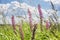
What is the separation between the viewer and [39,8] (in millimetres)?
4359

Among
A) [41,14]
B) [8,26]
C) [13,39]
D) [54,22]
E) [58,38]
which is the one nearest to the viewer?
[13,39]

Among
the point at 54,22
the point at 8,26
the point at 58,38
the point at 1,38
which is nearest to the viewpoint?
the point at 1,38

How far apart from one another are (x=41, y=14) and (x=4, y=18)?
987mm

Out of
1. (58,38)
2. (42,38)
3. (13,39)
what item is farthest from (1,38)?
(58,38)

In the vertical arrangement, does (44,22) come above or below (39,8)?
below

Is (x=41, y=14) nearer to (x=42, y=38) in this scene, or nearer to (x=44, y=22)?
(x=44, y=22)

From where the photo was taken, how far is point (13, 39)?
103 inches

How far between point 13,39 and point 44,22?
4.76ft

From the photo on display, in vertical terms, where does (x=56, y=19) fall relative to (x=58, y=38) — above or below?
above

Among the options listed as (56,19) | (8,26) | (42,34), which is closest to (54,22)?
(56,19)

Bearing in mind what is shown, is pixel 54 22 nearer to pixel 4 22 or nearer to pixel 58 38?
pixel 58 38

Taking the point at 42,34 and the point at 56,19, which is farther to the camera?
the point at 56,19

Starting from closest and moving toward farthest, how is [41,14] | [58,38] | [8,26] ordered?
1. [58,38]
2. [41,14]
3. [8,26]

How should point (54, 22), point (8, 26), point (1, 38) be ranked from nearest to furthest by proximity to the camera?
point (1, 38) < point (54, 22) < point (8, 26)
